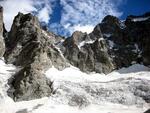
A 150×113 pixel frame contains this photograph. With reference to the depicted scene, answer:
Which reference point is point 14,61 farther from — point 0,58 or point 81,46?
point 81,46

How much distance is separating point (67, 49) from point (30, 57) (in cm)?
3163

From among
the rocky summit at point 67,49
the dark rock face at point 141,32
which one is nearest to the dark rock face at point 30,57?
the rocky summit at point 67,49

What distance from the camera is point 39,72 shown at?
83.4 metres

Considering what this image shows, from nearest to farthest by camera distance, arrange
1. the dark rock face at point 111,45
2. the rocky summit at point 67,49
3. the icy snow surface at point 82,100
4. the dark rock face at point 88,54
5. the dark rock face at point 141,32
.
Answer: the icy snow surface at point 82,100 → the rocky summit at point 67,49 → the dark rock face at point 88,54 → the dark rock face at point 111,45 → the dark rock face at point 141,32

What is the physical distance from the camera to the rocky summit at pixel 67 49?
266ft

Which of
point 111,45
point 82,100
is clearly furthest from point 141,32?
point 82,100

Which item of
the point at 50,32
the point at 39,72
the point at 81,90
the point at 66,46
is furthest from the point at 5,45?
the point at 81,90

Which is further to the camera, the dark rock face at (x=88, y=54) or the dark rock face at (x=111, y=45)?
the dark rock face at (x=111, y=45)

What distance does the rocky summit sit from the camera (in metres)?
81.1

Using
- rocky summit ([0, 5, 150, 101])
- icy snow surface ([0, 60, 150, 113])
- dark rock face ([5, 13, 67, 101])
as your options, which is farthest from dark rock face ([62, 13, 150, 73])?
icy snow surface ([0, 60, 150, 113])

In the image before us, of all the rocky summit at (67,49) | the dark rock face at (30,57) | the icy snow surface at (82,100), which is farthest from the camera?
the rocky summit at (67,49)

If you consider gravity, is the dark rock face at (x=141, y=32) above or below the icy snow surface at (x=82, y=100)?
above

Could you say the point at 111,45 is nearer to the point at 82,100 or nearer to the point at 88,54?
the point at 88,54

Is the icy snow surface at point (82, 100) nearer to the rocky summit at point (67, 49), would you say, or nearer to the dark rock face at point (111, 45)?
the rocky summit at point (67, 49)
